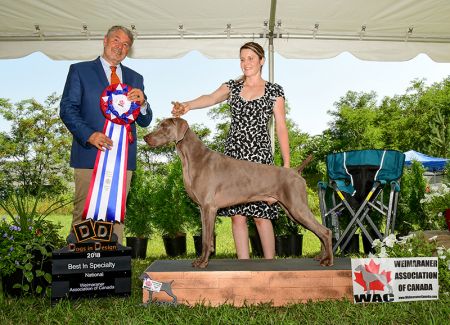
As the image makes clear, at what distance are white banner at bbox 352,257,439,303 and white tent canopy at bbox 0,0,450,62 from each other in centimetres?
362

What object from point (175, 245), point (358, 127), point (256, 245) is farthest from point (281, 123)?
point (358, 127)

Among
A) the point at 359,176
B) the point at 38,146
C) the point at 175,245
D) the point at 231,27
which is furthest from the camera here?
the point at 38,146

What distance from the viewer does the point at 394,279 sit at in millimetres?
A: 3102

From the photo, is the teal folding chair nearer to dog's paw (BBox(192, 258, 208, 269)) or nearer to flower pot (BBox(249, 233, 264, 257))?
flower pot (BBox(249, 233, 264, 257))

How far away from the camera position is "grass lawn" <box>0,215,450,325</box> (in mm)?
2697

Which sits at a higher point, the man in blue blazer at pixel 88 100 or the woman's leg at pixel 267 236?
the man in blue blazer at pixel 88 100

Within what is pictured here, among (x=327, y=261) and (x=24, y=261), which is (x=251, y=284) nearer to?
(x=327, y=261)

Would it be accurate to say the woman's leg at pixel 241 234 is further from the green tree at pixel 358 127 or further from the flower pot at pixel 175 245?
the green tree at pixel 358 127

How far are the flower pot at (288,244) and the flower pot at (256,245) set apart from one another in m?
0.29

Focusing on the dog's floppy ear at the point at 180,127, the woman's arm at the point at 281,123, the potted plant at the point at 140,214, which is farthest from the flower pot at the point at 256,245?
the dog's floppy ear at the point at 180,127

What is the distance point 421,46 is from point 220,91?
399 centimetres

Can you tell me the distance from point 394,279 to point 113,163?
2.35m

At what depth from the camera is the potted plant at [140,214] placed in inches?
270

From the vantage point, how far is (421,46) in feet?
Answer: 20.6
